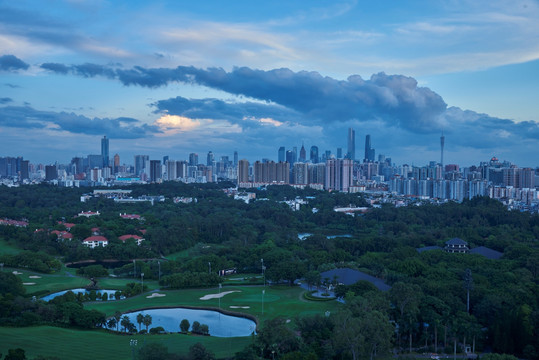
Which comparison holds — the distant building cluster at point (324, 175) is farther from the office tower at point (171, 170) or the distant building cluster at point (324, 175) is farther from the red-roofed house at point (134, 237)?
the red-roofed house at point (134, 237)

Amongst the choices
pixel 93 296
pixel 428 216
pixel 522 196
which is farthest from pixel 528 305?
pixel 522 196

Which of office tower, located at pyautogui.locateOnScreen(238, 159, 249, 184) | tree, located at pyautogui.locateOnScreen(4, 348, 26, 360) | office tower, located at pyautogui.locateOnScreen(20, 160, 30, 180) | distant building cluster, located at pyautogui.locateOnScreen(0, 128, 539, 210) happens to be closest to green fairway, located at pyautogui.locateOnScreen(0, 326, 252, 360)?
tree, located at pyautogui.locateOnScreen(4, 348, 26, 360)

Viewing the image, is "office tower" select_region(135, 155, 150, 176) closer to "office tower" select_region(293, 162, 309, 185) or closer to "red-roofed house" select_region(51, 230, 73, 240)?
"office tower" select_region(293, 162, 309, 185)

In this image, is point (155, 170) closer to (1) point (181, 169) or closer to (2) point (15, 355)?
(1) point (181, 169)

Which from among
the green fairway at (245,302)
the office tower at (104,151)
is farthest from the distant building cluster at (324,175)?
the green fairway at (245,302)

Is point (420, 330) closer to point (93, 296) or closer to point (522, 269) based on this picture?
point (522, 269)

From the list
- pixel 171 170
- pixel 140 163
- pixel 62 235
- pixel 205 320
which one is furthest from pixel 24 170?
pixel 205 320
